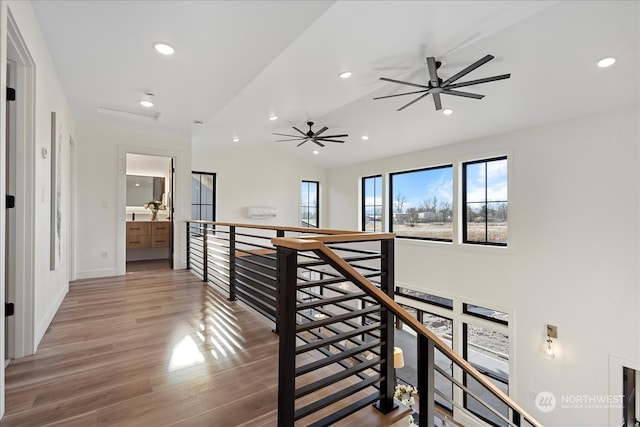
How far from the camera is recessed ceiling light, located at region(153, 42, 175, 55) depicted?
101 inches

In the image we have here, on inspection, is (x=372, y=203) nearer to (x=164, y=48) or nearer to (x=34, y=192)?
(x=164, y=48)

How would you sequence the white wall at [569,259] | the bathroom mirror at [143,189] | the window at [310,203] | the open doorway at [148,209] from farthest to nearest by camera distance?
1. the window at [310,203]
2. the bathroom mirror at [143,189]
3. the open doorway at [148,209]
4. the white wall at [569,259]

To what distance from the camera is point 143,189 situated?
277 inches

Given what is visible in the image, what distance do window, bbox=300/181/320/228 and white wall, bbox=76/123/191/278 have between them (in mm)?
4514

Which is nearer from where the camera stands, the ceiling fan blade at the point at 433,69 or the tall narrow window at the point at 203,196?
the ceiling fan blade at the point at 433,69

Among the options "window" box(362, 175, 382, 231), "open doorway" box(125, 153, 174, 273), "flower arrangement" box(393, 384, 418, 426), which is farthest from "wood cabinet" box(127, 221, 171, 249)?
"flower arrangement" box(393, 384, 418, 426)

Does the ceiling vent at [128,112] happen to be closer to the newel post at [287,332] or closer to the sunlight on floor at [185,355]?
the sunlight on floor at [185,355]

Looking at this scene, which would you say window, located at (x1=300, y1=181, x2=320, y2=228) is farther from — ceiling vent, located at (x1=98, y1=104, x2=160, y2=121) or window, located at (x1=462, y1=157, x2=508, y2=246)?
ceiling vent, located at (x1=98, y1=104, x2=160, y2=121)

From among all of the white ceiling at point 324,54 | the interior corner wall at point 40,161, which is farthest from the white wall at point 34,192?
the white ceiling at point 324,54

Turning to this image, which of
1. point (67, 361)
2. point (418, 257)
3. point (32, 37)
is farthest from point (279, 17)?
point (418, 257)

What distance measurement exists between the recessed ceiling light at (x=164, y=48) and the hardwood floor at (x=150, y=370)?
247 centimetres

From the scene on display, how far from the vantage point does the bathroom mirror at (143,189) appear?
689 cm

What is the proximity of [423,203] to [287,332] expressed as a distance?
6.13 metres

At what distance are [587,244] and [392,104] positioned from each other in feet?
11.2
